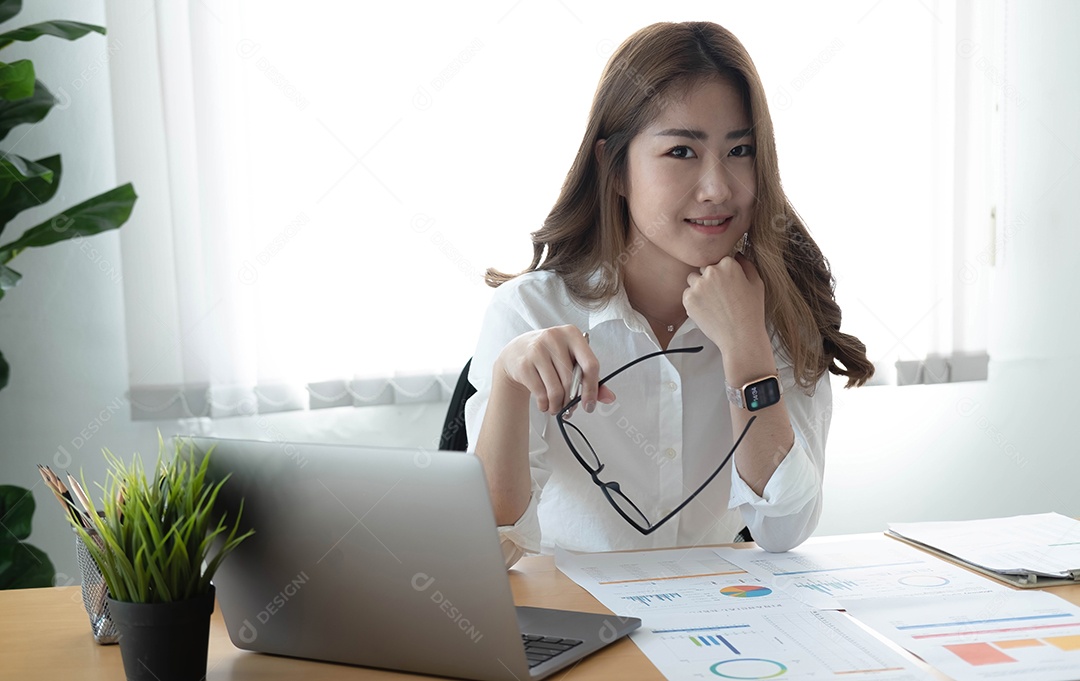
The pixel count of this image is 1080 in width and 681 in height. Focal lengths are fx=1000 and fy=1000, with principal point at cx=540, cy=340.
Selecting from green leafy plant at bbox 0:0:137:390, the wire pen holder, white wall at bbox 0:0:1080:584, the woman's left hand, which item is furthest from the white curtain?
the wire pen holder

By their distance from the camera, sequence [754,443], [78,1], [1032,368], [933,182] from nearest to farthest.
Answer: [754,443]
[78,1]
[933,182]
[1032,368]

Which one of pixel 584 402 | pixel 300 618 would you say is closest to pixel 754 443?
pixel 584 402

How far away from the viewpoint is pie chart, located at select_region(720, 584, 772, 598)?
110 centimetres

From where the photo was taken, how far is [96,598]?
1.01 m

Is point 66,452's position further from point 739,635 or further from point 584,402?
point 739,635

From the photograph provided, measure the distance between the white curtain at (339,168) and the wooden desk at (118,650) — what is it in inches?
54.5

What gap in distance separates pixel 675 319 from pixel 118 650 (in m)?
1.03

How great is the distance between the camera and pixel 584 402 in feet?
3.85

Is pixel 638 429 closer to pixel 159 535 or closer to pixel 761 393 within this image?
pixel 761 393

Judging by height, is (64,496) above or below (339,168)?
below

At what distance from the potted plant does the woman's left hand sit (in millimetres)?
833

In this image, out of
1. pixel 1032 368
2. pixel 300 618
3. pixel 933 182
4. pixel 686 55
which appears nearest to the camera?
pixel 300 618

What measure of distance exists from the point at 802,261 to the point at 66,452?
6.29ft

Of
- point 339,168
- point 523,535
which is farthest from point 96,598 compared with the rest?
point 339,168
